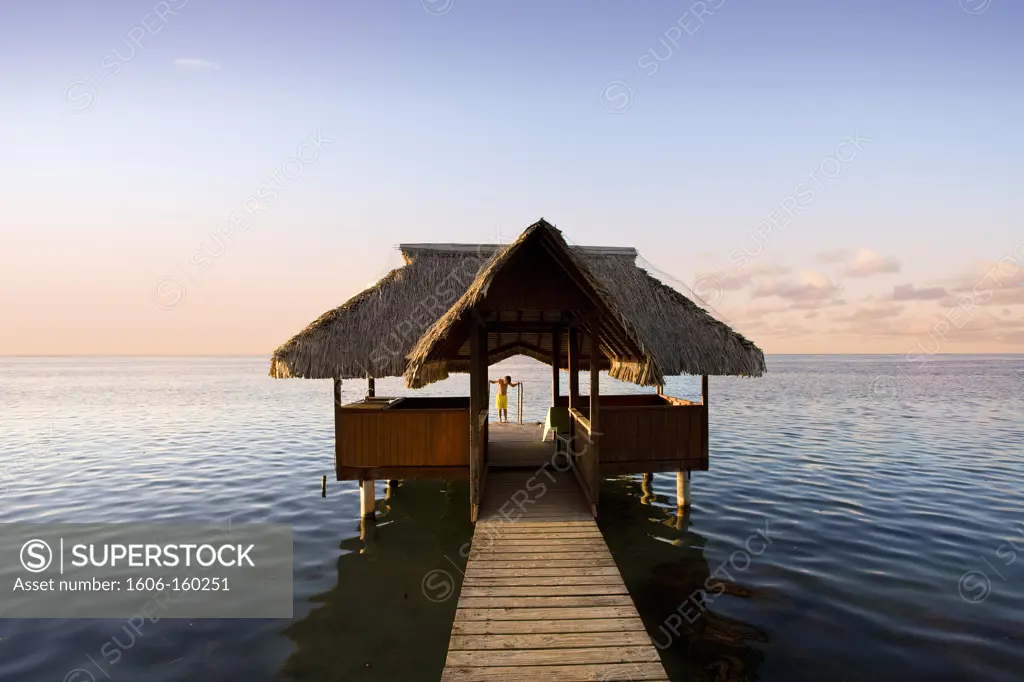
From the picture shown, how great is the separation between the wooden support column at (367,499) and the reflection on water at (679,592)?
5.16 metres

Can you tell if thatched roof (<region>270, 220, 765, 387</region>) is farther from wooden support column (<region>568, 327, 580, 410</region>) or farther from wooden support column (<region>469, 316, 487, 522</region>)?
wooden support column (<region>568, 327, 580, 410</region>)

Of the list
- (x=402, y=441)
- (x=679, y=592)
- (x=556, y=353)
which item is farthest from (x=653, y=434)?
(x=402, y=441)

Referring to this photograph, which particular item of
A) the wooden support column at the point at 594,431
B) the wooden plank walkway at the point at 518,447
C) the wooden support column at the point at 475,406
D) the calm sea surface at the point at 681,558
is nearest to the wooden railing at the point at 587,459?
the wooden support column at the point at 594,431

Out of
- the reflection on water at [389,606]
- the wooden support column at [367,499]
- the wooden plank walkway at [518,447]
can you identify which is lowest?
the reflection on water at [389,606]

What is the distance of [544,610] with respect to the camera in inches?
245

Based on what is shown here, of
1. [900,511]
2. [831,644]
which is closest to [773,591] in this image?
[831,644]

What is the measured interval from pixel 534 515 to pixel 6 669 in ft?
24.2

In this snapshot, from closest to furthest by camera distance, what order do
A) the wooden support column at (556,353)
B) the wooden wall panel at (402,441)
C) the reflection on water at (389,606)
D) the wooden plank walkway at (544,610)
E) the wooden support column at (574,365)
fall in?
the wooden plank walkway at (544,610)
the reflection on water at (389,606)
the wooden wall panel at (402,441)
the wooden support column at (574,365)
the wooden support column at (556,353)

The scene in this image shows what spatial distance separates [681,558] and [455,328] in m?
6.01

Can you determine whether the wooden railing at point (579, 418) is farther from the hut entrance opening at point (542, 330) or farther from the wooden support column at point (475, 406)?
the wooden support column at point (475, 406)

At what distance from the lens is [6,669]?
6938 millimetres

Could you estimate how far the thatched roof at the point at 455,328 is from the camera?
10578 millimetres

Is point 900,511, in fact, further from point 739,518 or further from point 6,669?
point 6,669

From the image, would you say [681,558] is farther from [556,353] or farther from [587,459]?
[556,353]
